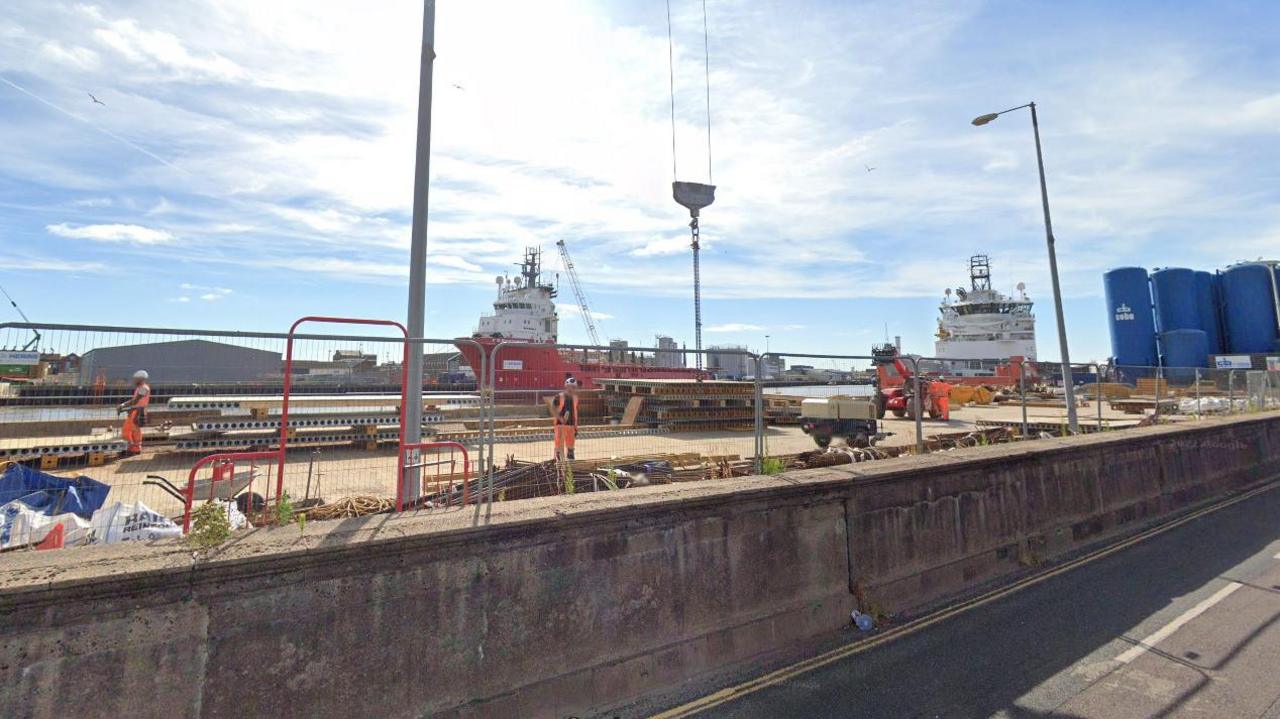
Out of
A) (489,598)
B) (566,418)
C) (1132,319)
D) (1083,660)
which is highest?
(1132,319)

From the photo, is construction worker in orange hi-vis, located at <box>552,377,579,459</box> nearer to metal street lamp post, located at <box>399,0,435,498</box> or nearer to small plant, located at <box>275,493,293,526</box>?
metal street lamp post, located at <box>399,0,435,498</box>

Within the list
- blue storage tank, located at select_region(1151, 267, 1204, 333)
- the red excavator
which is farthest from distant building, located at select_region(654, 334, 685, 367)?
blue storage tank, located at select_region(1151, 267, 1204, 333)

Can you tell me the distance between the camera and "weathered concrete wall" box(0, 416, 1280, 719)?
9.14ft

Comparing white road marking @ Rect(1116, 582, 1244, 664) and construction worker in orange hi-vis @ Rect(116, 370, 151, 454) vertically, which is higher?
construction worker in orange hi-vis @ Rect(116, 370, 151, 454)

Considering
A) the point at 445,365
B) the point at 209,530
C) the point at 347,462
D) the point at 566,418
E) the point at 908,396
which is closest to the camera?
the point at 209,530

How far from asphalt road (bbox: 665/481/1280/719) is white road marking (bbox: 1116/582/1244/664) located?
10 mm

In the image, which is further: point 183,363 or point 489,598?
point 183,363

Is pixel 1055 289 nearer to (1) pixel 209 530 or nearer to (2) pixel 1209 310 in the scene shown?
(1) pixel 209 530

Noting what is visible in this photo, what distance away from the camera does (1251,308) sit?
143ft

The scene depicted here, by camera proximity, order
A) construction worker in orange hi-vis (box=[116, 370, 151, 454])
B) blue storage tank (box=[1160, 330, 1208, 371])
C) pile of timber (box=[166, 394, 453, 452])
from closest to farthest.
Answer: construction worker in orange hi-vis (box=[116, 370, 151, 454])
pile of timber (box=[166, 394, 453, 452])
blue storage tank (box=[1160, 330, 1208, 371])

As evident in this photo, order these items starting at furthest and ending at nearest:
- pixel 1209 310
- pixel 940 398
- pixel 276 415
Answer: pixel 1209 310, pixel 940 398, pixel 276 415

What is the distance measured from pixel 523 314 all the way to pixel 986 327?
3978 cm

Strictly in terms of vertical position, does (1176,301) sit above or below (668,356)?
above

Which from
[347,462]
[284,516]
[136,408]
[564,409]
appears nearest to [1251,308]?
[564,409]
